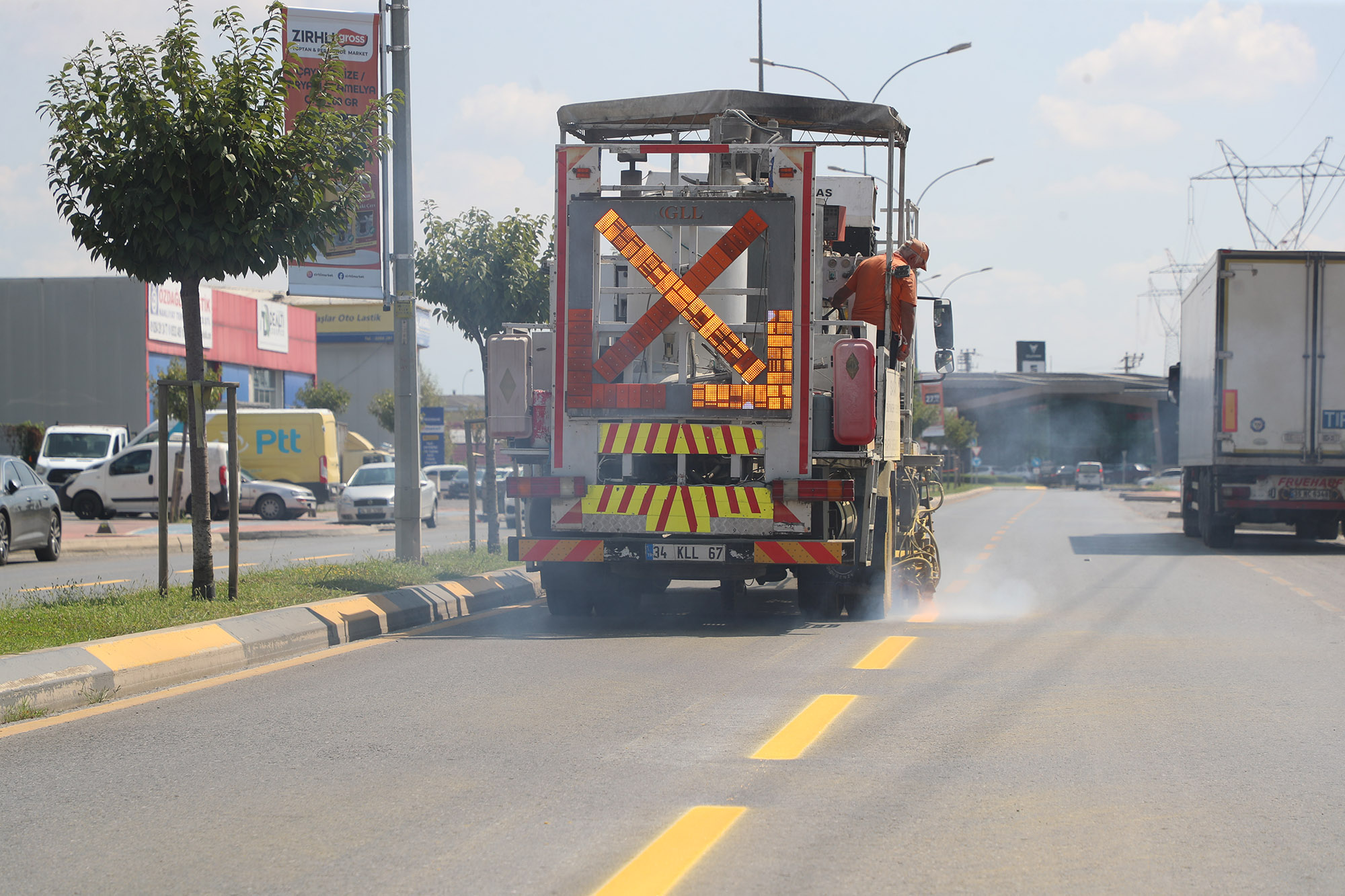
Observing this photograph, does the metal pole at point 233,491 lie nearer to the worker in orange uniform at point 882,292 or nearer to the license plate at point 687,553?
the license plate at point 687,553

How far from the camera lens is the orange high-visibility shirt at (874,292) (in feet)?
34.8

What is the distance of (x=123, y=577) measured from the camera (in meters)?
15.4

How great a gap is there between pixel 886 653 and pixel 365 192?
7.32 metres

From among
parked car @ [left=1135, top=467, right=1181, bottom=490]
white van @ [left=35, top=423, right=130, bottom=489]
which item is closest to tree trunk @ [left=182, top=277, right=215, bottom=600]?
white van @ [left=35, top=423, right=130, bottom=489]

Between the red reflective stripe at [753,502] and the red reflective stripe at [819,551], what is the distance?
0.38 meters

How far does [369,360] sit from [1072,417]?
73.0m

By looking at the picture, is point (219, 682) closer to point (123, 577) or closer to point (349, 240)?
point (349, 240)

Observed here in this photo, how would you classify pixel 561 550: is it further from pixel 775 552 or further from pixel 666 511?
pixel 775 552

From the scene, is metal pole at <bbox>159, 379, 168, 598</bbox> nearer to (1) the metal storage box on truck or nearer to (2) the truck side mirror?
(2) the truck side mirror

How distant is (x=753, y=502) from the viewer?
31.9ft

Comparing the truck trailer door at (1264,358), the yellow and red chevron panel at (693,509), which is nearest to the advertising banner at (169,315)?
the truck trailer door at (1264,358)

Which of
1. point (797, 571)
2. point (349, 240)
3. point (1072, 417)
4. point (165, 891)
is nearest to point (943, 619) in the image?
point (797, 571)

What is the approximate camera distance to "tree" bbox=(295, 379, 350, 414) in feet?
210

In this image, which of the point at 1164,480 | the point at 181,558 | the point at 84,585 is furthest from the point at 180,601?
the point at 1164,480
